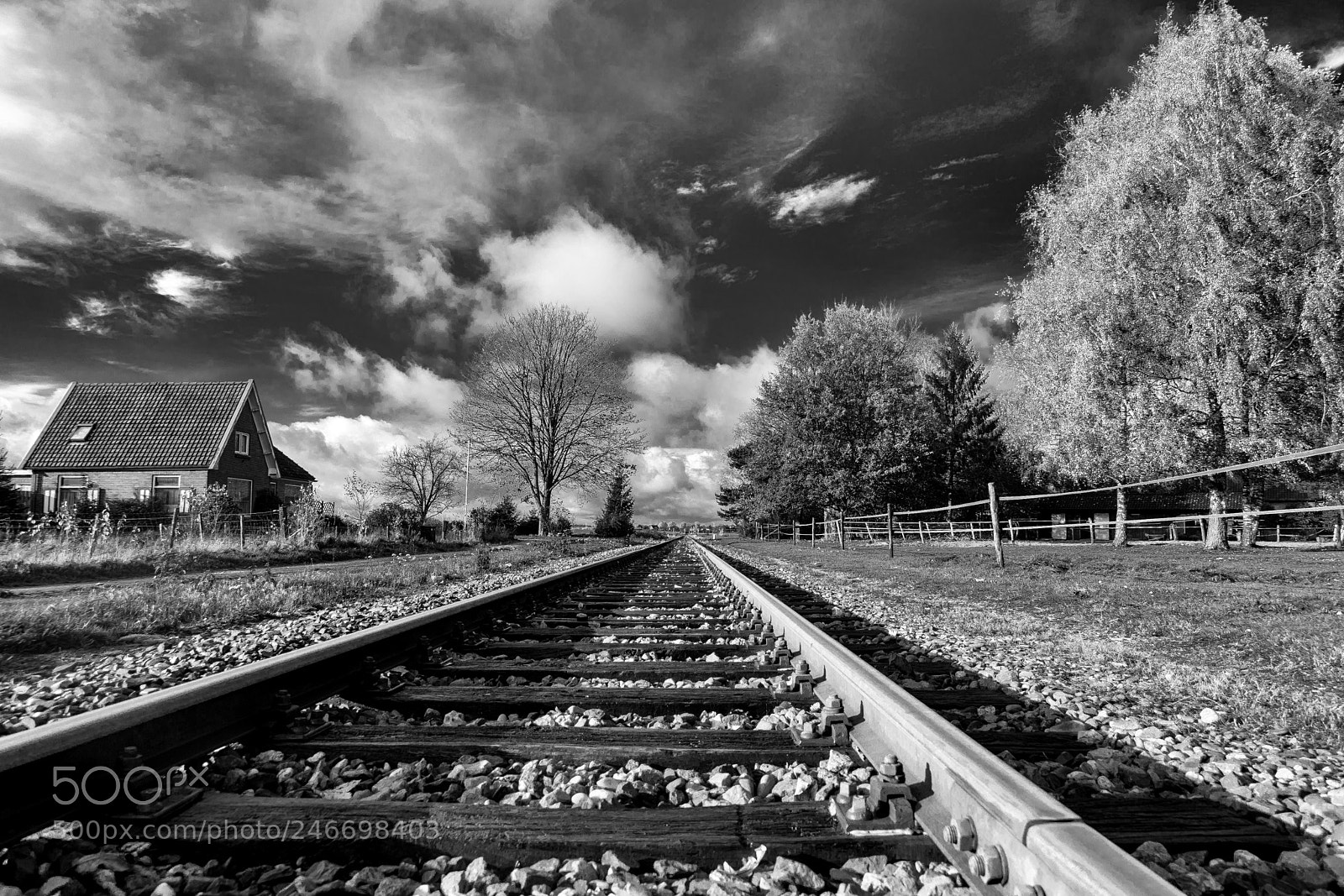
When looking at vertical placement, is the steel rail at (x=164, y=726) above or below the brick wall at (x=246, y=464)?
below

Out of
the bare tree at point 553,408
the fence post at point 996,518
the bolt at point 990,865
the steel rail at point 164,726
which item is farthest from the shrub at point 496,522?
the bolt at point 990,865

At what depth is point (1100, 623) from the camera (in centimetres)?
566

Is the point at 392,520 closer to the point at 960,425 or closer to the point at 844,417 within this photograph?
the point at 844,417

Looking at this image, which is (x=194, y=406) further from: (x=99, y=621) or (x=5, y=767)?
(x=5, y=767)

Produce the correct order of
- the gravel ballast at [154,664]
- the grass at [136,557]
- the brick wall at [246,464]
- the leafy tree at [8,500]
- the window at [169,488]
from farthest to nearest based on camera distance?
1. the brick wall at [246,464]
2. the window at [169,488]
3. the leafy tree at [8,500]
4. the grass at [136,557]
5. the gravel ballast at [154,664]

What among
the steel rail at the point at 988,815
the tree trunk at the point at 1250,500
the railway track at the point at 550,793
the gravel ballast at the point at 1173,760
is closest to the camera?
the steel rail at the point at 988,815

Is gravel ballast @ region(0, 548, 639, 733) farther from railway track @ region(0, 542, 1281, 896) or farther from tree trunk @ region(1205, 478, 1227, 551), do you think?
tree trunk @ region(1205, 478, 1227, 551)

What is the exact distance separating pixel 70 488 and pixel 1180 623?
116ft

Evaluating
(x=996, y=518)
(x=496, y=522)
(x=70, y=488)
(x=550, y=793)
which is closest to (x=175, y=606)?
(x=550, y=793)

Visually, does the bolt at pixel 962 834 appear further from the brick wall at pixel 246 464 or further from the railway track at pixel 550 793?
the brick wall at pixel 246 464

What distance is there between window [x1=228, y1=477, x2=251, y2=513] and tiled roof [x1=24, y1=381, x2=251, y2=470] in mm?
1579

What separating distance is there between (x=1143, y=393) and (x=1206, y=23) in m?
8.99

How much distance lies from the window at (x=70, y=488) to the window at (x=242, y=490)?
4819 mm

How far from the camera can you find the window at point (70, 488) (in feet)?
89.3
